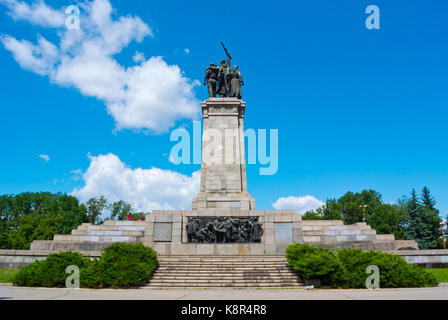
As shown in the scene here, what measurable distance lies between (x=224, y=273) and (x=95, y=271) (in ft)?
19.5

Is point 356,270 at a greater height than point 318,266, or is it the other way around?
point 318,266

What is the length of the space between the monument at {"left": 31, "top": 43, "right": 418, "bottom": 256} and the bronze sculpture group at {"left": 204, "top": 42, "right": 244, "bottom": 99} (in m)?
0.10

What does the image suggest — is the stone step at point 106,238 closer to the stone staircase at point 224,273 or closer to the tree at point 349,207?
the stone staircase at point 224,273

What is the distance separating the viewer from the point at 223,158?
25938 mm

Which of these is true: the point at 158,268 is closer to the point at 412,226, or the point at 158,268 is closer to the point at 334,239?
the point at 334,239

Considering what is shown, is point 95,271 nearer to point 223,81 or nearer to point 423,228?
point 223,81

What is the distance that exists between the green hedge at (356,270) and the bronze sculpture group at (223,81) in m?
18.4

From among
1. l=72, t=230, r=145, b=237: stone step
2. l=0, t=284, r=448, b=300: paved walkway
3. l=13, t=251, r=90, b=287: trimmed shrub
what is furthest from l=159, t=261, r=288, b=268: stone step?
l=72, t=230, r=145, b=237: stone step

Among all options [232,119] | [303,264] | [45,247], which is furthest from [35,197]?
[303,264]

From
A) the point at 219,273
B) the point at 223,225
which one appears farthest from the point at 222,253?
the point at 219,273

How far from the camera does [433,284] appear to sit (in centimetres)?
1255

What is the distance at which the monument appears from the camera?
2020 centimetres

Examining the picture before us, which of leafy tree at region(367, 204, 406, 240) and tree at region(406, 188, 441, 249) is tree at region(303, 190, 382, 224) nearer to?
leafy tree at region(367, 204, 406, 240)
